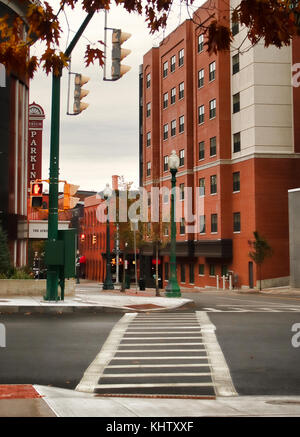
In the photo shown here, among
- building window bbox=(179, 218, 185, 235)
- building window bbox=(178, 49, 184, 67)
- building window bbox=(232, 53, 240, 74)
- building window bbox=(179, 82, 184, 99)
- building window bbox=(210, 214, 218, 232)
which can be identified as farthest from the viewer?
building window bbox=(178, 49, 184, 67)

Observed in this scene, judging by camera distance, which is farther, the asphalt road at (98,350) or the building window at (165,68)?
the building window at (165,68)

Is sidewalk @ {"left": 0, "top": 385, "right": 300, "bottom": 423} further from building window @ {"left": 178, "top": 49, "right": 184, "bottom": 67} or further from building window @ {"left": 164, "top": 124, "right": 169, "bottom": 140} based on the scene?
building window @ {"left": 164, "top": 124, "right": 169, "bottom": 140}

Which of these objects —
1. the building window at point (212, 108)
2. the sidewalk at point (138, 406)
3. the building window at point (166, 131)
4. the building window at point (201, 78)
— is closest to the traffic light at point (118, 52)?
the sidewalk at point (138, 406)

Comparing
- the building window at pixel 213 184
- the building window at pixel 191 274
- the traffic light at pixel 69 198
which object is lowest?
the building window at pixel 191 274

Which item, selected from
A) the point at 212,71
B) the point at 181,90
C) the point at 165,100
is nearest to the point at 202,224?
the point at 212,71

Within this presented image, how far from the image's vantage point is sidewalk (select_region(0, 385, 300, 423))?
6660mm

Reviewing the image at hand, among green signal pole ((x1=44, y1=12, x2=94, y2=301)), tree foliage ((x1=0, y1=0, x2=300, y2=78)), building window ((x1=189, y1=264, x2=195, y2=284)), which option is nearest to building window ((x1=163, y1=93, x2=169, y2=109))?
building window ((x1=189, y1=264, x2=195, y2=284))

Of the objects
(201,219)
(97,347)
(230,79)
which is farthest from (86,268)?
(97,347)

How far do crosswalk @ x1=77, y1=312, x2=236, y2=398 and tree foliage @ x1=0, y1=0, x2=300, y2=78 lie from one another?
4.32 m

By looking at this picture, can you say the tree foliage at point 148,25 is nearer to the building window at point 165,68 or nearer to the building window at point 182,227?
the building window at point 182,227

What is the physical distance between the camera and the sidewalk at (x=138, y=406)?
21.9 feet

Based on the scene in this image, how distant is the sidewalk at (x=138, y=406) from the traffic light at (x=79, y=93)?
7.70m

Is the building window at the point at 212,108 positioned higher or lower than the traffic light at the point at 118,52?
higher
